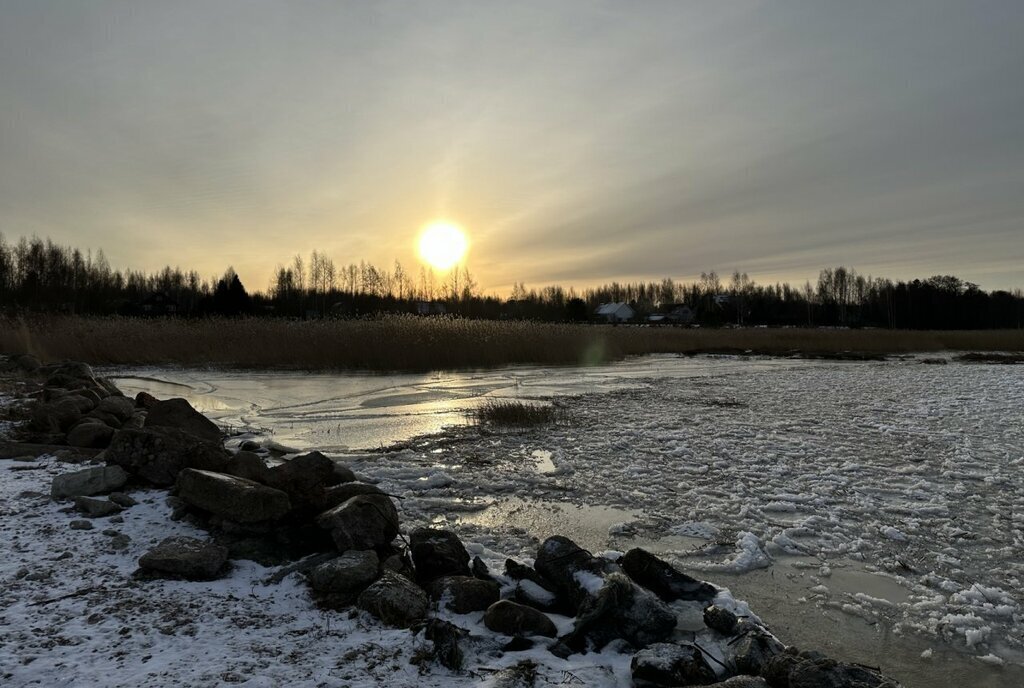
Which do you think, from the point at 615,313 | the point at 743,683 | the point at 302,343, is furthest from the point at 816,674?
the point at 615,313

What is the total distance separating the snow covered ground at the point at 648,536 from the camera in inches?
98.4

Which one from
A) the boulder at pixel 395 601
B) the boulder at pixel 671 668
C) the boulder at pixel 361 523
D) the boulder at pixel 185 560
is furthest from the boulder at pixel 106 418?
the boulder at pixel 671 668

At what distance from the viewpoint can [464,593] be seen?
9.91 feet

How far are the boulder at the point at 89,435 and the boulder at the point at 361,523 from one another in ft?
11.2

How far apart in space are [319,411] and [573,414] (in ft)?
13.9

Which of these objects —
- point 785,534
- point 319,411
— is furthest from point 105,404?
point 785,534

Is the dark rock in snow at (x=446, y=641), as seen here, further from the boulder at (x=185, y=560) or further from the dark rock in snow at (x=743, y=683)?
the boulder at (x=185, y=560)

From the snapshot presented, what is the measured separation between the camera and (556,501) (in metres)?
5.10

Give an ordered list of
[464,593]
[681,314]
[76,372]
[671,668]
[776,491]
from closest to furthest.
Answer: [671,668], [464,593], [776,491], [76,372], [681,314]

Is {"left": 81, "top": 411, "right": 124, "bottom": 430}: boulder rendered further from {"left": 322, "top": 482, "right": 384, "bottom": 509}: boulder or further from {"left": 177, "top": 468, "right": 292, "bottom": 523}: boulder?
{"left": 322, "top": 482, "right": 384, "bottom": 509}: boulder

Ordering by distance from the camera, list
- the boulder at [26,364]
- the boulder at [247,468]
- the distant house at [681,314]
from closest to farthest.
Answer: the boulder at [247,468]
the boulder at [26,364]
the distant house at [681,314]

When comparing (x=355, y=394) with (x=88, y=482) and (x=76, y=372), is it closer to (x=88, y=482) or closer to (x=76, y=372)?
(x=76, y=372)

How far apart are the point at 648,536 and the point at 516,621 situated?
180cm

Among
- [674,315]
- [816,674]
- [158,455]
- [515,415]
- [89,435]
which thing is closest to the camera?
[816,674]
